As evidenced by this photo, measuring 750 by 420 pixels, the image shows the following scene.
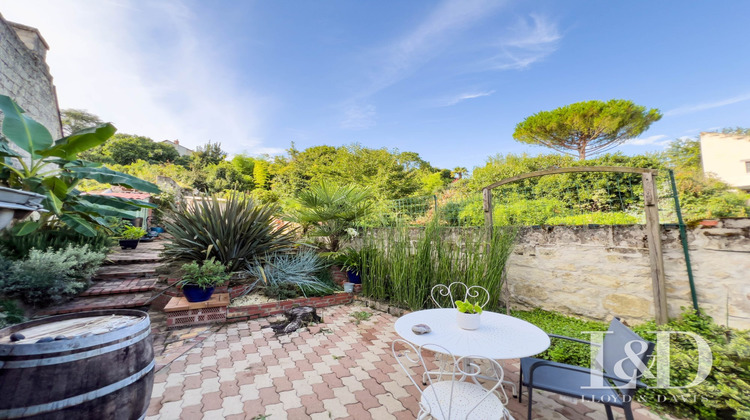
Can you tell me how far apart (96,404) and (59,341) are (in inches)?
11.4

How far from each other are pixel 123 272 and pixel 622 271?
6896 mm

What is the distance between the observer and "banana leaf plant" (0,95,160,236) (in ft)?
10.3

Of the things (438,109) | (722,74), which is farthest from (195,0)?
(722,74)

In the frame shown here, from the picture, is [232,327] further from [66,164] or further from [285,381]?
[66,164]

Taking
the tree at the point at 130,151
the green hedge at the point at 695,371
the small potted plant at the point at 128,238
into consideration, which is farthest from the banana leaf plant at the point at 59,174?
the tree at the point at 130,151

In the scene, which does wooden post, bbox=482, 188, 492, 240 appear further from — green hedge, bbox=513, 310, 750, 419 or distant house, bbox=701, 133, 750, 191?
distant house, bbox=701, 133, 750, 191

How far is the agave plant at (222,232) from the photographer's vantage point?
397 centimetres

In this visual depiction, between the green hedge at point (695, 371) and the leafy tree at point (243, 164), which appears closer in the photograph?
the green hedge at point (695, 371)

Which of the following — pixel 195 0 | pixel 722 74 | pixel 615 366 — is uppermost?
pixel 722 74

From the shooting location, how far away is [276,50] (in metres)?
7.30

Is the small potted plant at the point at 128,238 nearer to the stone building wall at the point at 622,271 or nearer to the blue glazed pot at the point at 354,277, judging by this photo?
the blue glazed pot at the point at 354,277

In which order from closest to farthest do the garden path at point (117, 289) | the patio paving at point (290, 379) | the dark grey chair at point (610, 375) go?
the dark grey chair at point (610, 375), the patio paving at point (290, 379), the garden path at point (117, 289)

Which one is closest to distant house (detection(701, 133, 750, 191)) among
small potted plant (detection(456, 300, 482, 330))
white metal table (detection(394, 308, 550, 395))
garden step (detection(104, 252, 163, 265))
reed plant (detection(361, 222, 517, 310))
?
reed plant (detection(361, 222, 517, 310))

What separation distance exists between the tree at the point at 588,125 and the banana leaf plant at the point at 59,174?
17180 mm
